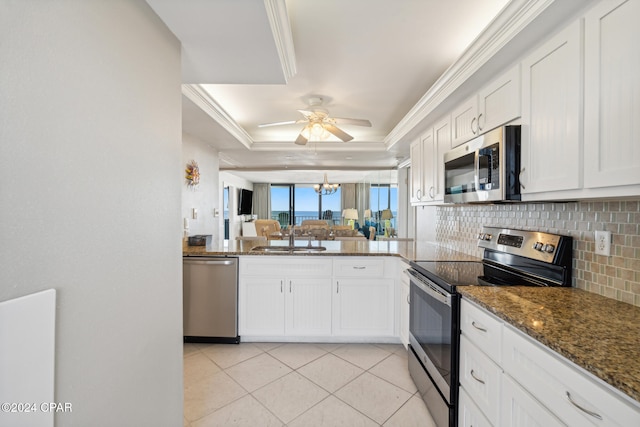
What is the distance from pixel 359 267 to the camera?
2709mm

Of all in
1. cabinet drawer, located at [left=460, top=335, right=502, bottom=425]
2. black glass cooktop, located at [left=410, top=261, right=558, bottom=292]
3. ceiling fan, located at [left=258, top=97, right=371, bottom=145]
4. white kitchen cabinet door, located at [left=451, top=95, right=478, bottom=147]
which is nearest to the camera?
cabinet drawer, located at [left=460, top=335, right=502, bottom=425]

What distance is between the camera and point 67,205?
766mm

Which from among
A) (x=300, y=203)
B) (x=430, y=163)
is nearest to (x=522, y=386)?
(x=430, y=163)

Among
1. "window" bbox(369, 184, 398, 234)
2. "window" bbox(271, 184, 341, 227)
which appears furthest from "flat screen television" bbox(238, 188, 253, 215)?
"window" bbox(369, 184, 398, 234)

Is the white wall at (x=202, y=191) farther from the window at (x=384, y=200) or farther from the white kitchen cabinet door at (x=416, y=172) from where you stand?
the window at (x=384, y=200)

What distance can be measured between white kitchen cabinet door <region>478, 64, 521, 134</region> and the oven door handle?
3.33ft

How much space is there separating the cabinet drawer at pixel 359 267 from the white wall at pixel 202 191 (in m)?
1.72

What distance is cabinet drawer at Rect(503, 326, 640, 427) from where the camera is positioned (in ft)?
2.37

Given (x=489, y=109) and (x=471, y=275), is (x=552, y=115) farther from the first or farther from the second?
(x=471, y=275)

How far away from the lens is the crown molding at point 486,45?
4.27 ft

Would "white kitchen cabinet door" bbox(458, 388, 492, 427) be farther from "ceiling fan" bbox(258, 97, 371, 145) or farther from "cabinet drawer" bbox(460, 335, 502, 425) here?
"ceiling fan" bbox(258, 97, 371, 145)

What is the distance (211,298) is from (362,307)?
140 centimetres

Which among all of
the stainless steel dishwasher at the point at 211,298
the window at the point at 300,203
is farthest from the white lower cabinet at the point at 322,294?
the window at the point at 300,203

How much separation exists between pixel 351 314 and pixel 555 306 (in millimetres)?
1740
